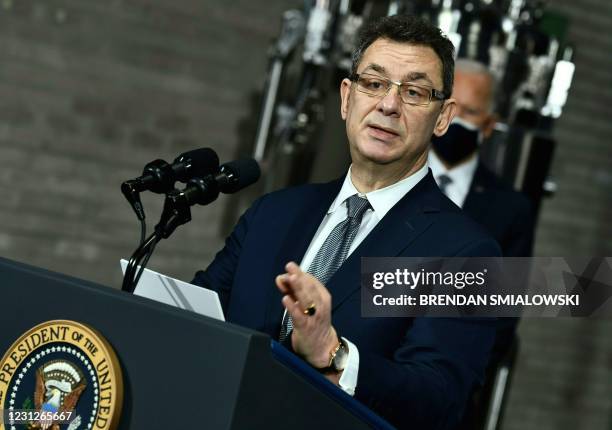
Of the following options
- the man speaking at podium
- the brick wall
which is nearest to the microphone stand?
the man speaking at podium

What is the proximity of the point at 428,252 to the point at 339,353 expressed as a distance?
362mm

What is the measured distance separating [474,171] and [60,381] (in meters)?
2.24

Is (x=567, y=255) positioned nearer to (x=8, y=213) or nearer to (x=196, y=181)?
(x=8, y=213)

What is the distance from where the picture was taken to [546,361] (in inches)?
210

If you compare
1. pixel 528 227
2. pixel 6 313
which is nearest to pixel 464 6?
pixel 528 227

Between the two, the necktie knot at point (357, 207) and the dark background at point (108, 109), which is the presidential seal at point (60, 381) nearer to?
the necktie knot at point (357, 207)

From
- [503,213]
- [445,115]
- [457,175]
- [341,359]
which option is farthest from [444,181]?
[341,359]

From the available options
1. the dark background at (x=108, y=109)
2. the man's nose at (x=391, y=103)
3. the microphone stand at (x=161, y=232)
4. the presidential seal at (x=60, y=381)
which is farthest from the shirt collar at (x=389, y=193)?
the dark background at (x=108, y=109)

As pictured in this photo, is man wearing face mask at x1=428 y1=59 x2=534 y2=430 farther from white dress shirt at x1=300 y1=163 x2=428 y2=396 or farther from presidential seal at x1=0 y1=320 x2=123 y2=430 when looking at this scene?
presidential seal at x1=0 y1=320 x2=123 y2=430

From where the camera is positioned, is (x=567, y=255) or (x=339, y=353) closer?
(x=339, y=353)

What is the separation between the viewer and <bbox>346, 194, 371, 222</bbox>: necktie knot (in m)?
1.92

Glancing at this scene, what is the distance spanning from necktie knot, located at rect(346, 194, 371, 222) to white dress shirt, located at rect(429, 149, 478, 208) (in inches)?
57.5

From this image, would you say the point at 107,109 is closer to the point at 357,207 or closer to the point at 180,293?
the point at 357,207

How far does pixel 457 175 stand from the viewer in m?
3.39
